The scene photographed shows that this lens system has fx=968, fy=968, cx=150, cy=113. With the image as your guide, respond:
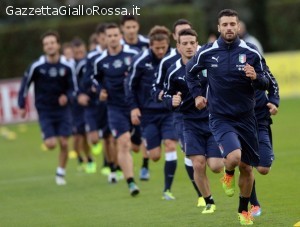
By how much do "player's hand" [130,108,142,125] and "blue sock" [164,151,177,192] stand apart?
2.34 ft

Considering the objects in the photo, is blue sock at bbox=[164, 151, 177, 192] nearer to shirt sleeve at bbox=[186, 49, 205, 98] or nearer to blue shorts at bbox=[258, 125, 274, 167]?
blue shorts at bbox=[258, 125, 274, 167]

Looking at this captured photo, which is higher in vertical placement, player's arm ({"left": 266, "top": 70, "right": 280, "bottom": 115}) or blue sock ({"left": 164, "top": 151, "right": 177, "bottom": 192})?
player's arm ({"left": 266, "top": 70, "right": 280, "bottom": 115})

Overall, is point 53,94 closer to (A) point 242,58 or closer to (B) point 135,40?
(B) point 135,40

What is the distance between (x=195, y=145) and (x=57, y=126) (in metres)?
5.97

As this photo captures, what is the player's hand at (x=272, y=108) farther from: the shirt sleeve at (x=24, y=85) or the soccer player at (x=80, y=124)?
the soccer player at (x=80, y=124)

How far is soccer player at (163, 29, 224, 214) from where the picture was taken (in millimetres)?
12555

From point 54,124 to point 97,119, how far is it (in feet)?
4.40

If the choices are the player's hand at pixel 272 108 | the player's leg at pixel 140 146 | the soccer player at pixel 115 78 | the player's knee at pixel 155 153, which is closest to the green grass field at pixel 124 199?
the player's leg at pixel 140 146

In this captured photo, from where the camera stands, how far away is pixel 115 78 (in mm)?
16484

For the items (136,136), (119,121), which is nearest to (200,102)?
(119,121)

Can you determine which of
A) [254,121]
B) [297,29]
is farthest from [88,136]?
[297,29]

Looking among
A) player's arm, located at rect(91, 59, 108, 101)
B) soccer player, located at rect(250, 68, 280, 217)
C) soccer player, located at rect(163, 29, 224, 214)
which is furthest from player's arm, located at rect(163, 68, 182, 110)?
player's arm, located at rect(91, 59, 108, 101)

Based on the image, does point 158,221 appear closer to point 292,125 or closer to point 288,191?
point 288,191

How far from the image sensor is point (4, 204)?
1529 cm
